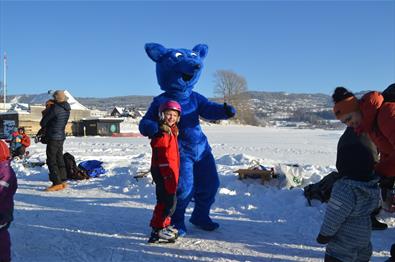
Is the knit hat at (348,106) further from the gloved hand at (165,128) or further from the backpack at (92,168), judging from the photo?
the backpack at (92,168)

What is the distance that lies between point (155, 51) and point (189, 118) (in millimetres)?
878

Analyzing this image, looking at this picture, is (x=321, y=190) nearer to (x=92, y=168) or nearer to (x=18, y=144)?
(x=92, y=168)

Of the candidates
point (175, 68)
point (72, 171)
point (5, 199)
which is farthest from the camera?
point (72, 171)

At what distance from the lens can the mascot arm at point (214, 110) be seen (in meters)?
4.94

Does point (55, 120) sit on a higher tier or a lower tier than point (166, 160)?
higher

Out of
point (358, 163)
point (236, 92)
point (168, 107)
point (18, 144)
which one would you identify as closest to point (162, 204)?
point (168, 107)

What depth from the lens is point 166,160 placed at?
14.1 ft

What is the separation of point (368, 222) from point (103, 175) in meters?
6.98

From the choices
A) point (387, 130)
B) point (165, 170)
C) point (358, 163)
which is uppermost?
point (387, 130)

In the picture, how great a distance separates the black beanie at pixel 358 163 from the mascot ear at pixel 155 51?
2.69 metres

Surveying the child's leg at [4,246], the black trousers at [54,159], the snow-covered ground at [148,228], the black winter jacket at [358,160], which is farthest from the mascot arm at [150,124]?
the black trousers at [54,159]

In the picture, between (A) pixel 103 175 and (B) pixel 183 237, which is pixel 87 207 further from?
(A) pixel 103 175

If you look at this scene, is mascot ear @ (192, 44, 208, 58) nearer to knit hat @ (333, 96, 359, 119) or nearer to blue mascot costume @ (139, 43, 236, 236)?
blue mascot costume @ (139, 43, 236, 236)

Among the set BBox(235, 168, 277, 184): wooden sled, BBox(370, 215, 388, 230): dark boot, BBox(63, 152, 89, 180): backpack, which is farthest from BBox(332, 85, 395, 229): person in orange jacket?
BBox(63, 152, 89, 180): backpack
